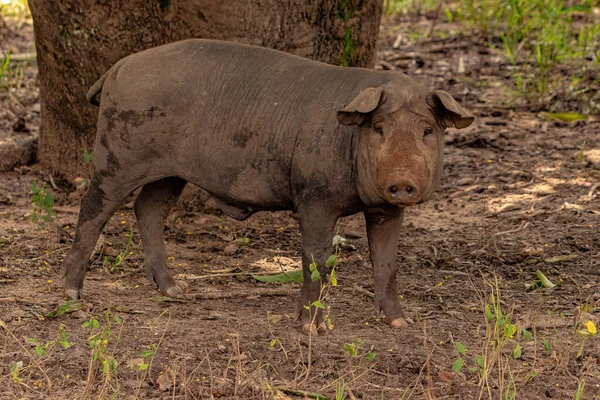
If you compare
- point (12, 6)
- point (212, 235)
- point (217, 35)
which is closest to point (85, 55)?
point (217, 35)

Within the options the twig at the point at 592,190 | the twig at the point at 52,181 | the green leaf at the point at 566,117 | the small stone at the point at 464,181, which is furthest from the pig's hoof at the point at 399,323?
the green leaf at the point at 566,117

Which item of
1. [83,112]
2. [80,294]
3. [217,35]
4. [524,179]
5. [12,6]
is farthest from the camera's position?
[12,6]

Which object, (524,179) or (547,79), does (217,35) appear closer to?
(524,179)

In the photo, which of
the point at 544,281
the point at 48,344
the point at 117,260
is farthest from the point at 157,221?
the point at 544,281

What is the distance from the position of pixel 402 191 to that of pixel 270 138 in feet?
2.72

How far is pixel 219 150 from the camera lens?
15.8 ft

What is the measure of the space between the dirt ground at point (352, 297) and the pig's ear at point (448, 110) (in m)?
0.85

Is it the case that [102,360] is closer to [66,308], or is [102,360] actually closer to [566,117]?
[66,308]

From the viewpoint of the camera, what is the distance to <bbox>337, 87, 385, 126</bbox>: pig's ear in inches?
167

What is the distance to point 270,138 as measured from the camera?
4.73 metres

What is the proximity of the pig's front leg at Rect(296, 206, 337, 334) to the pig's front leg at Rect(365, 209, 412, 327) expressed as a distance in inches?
11.0

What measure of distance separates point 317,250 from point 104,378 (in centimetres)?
119

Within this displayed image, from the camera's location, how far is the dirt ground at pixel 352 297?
4102mm

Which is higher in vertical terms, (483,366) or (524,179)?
(483,366)
